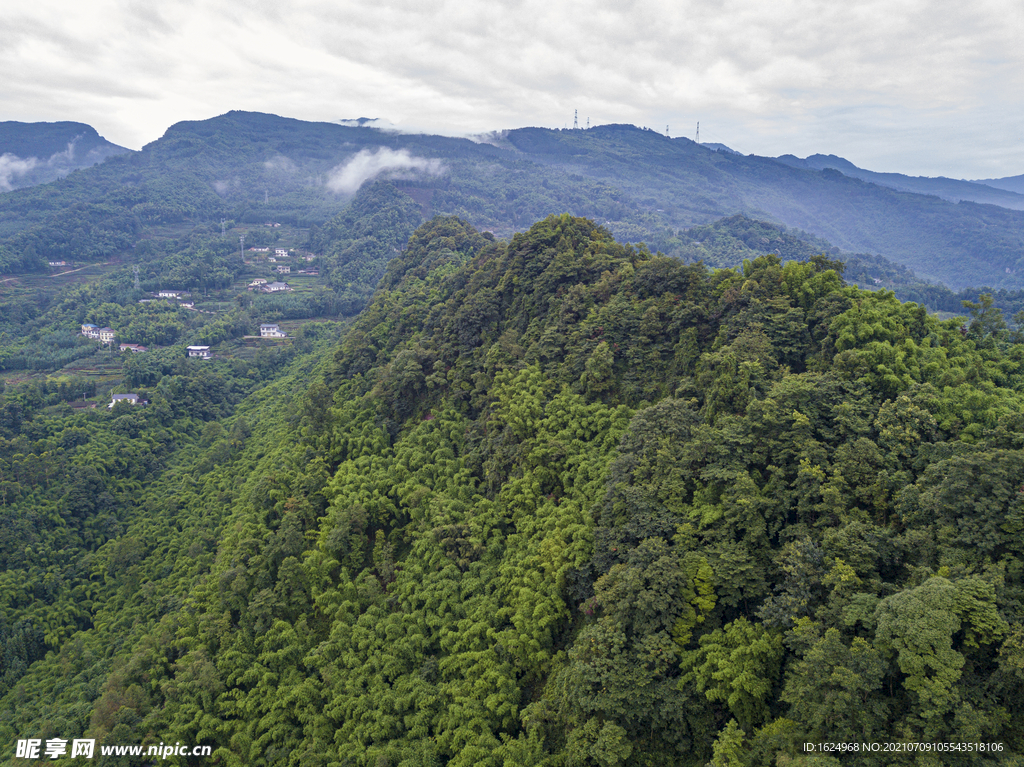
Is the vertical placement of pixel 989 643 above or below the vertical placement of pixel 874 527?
below

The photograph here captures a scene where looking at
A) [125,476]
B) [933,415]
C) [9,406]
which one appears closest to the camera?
[933,415]

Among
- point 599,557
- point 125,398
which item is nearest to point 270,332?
point 125,398

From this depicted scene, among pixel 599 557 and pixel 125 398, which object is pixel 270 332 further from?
pixel 599 557

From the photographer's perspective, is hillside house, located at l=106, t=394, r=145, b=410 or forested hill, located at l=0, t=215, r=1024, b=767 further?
hillside house, located at l=106, t=394, r=145, b=410

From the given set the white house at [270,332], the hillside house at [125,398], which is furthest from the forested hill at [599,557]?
the white house at [270,332]

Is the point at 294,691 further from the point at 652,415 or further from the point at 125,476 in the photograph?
the point at 125,476

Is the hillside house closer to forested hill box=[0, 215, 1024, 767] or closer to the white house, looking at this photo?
forested hill box=[0, 215, 1024, 767]

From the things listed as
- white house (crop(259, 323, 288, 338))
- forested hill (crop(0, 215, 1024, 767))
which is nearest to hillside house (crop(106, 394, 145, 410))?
forested hill (crop(0, 215, 1024, 767))

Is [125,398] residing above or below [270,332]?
below

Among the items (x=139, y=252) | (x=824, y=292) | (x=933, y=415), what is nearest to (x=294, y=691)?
(x=933, y=415)
